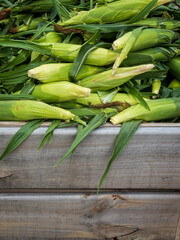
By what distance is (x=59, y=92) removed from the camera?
3.25ft

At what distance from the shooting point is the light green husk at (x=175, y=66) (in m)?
1.13

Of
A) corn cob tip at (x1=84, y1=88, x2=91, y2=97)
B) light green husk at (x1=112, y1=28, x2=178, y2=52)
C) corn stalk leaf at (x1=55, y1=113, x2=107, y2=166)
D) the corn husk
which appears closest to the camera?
corn stalk leaf at (x1=55, y1=113, x2=107, y2=166)

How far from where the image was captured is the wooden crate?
932 mm

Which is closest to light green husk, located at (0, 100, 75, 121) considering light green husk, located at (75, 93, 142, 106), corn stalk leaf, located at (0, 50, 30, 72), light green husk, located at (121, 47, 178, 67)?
light green husk, located at (75, 93, 142, 106)

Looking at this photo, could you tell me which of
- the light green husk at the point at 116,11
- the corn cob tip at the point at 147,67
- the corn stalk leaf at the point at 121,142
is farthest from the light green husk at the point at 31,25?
the corn stalk leaf at the point at 121,142

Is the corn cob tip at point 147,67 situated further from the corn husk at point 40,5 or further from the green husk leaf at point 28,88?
the corn husk at point 40,5

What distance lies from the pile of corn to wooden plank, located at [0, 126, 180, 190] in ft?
0.24

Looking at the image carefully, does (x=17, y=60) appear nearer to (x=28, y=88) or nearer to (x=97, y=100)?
(x=28, y=88)

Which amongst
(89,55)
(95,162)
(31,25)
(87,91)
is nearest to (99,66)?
(89,55)

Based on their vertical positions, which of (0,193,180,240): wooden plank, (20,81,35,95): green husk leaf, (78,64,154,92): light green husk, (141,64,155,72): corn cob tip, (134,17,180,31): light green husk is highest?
(134,17,180,31): light green husk

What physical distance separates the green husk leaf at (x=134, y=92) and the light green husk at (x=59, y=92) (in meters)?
0.16

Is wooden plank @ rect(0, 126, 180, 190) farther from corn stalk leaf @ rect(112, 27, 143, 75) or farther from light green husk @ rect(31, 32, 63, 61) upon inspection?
light green husk @ rect(31, 32, 63, 61)

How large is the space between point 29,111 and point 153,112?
427 millimetres

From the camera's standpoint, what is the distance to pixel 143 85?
1.08 m
